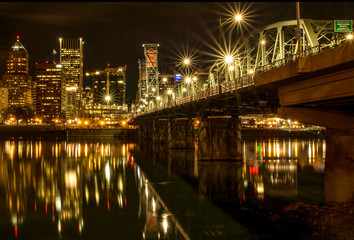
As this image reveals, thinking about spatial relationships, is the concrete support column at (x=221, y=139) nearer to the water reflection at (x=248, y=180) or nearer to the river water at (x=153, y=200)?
the water reflection at (x=248, y=180)

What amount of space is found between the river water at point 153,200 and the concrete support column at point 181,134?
3186cm

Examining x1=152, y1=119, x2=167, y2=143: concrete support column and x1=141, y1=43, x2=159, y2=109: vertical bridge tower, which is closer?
x1=152, y1=119, x2=167, y2=143: concrete support column

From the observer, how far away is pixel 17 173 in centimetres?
4447

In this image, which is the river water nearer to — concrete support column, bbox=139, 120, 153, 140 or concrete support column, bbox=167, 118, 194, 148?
concrete support column, bbox=167, 118, 194, 148

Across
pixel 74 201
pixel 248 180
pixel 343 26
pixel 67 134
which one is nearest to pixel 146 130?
pixel 67 134

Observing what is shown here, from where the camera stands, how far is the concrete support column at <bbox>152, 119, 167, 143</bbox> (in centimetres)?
10469

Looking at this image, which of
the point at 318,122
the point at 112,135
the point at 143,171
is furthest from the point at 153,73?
the point at 318,122

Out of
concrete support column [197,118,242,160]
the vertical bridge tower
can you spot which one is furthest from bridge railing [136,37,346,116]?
the vertical bridge tower

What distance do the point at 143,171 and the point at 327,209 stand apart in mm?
28921

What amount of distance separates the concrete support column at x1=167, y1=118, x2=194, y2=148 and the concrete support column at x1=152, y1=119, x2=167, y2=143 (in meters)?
21.9

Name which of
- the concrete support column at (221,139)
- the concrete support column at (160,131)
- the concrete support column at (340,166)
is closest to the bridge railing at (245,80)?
the concrete support column at (221,139)

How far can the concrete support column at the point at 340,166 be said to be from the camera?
21.9m

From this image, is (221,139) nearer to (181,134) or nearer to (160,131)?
(181,134)

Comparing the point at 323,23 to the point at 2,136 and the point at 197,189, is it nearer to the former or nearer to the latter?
the point at 197,189
